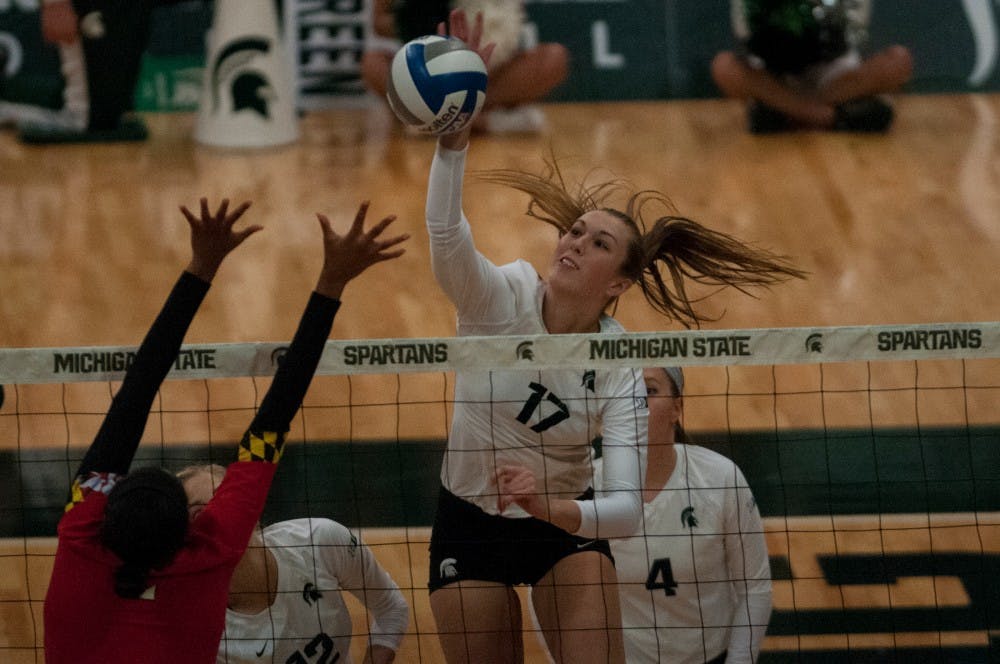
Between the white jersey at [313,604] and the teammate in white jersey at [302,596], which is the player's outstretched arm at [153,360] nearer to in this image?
the teammate in white jersey at [302,596]

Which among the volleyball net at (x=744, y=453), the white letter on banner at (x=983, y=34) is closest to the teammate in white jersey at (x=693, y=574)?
the volleyball net at (x=744, y=453)

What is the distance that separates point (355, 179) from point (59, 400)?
3392 mm

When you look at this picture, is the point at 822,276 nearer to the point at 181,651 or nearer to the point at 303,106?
the point at 303,106

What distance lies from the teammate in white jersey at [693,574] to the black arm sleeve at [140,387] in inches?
66.7

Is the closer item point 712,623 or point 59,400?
point 712,623

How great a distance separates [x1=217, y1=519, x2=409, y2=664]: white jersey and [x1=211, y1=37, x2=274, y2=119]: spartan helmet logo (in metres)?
6.89

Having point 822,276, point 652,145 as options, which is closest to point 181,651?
point 822,276

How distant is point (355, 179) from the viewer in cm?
984

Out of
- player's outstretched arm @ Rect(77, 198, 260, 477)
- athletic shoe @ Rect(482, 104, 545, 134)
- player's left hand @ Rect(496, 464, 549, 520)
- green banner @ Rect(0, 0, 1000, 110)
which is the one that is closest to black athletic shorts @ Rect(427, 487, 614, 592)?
player's left hand @ Rect(496, 464, 549, 520)

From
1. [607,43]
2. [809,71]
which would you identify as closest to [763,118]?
[809,71]

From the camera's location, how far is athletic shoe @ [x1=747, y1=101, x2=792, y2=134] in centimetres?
1077

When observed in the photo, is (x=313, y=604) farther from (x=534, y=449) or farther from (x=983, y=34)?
(x=983, y=34)

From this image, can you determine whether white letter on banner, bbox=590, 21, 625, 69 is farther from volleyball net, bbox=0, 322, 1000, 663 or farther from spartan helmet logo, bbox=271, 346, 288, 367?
spartan helmet logo, bbox=271, 346, 288, 367

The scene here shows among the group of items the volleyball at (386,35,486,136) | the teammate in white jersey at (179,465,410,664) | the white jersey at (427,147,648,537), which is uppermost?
the volleyball at (386,35,486,136)
